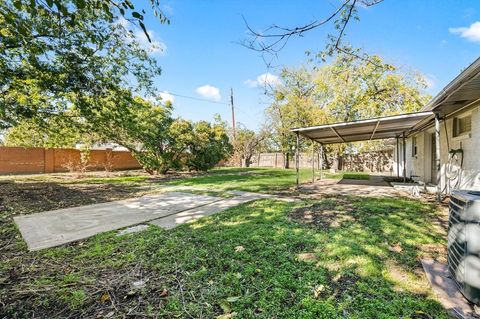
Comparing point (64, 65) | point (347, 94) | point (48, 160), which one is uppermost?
point (347, 94)

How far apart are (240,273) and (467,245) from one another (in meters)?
1.87

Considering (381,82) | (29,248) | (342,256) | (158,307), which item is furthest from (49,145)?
(381,82)

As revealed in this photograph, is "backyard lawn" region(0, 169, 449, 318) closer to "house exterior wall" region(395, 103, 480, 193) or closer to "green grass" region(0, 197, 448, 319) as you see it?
"green grass" region(0, 197, 448, 319)

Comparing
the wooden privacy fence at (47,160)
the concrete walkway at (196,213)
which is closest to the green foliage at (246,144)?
the wooden privacy fence at (47,160)

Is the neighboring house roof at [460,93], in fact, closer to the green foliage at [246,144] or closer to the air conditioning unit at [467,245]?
the air conditioning unit at [467,245]

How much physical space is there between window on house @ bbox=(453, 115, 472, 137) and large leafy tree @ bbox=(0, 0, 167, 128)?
27.5ft

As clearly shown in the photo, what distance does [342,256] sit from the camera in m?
2.74

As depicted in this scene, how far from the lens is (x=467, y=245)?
5.90 ft

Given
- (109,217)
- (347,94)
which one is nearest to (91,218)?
(109,217)

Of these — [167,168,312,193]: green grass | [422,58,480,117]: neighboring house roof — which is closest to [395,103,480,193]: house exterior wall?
[422,58,480,117]: neighboring house roof

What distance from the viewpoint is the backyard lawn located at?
188 centimetres

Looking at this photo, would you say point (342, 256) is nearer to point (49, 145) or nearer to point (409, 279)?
point (409, 279)

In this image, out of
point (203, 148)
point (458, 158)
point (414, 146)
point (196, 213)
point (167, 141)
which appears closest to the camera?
point (196, 213)

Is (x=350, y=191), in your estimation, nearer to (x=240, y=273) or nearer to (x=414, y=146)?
(x=414, y=146)
